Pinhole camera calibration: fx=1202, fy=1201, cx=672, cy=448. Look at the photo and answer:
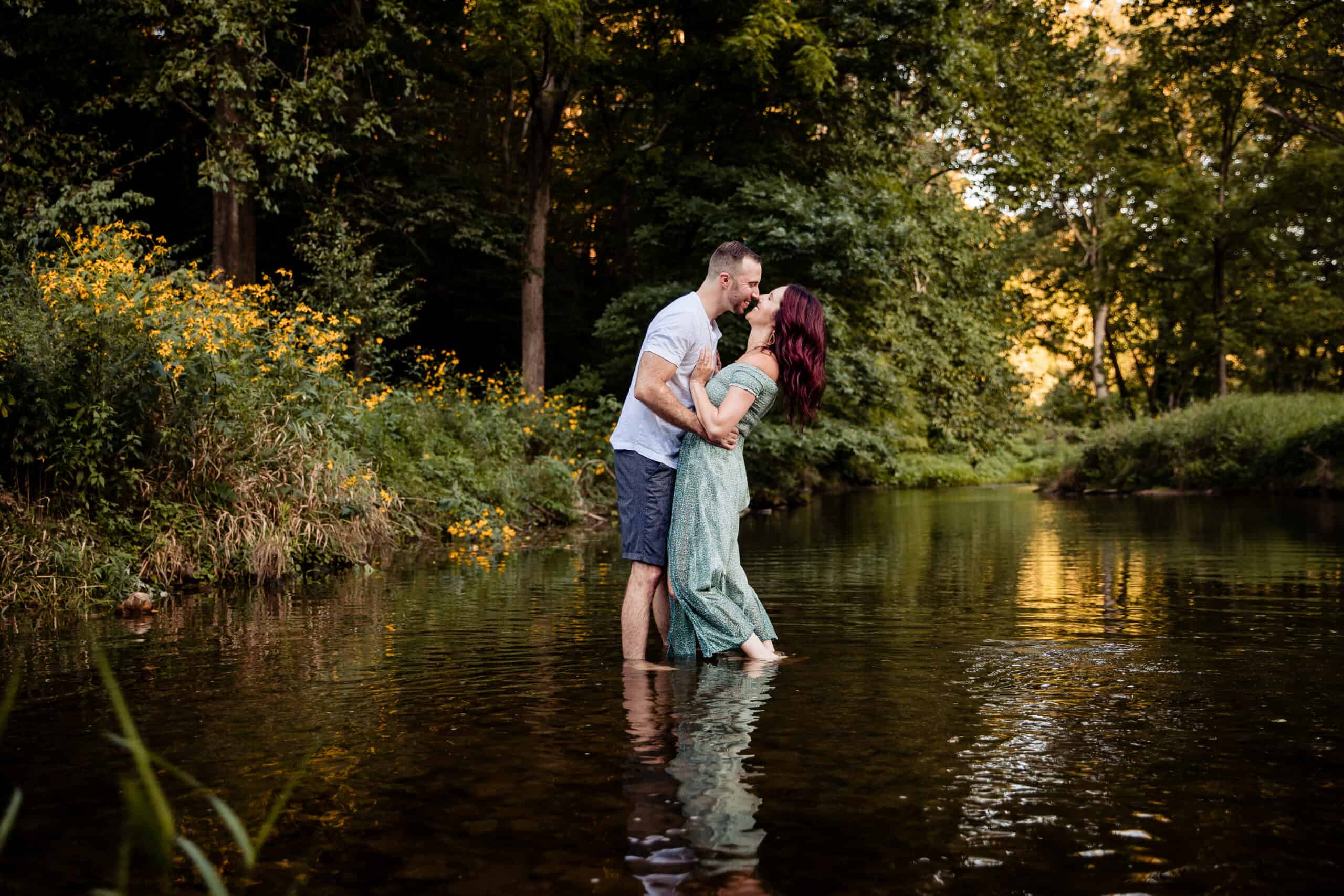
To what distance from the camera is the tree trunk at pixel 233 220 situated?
15.6 m

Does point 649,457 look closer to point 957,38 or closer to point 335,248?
point 335,248

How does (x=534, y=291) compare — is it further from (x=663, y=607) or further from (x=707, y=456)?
(x=707, y=456)

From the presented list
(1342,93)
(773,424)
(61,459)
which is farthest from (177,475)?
(1342,93)

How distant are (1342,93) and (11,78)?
21457 mm

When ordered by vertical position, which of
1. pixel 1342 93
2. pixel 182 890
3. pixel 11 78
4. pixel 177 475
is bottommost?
pixel 182 890

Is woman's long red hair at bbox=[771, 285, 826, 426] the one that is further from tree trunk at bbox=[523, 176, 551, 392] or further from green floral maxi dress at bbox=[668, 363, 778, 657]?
tree trunk at bbox=[523, 176, 551, 392]

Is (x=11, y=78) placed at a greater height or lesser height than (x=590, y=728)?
greater

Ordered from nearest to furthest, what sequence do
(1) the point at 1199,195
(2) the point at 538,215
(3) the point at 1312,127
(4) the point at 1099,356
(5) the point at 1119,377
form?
(2) the point at 538,215
(3) the point at 1312,127
(1) the point at 1199,195
(5) the point at 1119,377
(4) the point at 1099,356

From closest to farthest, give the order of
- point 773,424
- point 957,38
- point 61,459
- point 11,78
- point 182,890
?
point 182,890, point 61,459, point 11,78, point 957,38, point 773,424

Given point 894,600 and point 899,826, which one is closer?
point 899,826

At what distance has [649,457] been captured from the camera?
591cm

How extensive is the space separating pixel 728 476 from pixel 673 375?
611mm

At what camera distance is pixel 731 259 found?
19.2 feet

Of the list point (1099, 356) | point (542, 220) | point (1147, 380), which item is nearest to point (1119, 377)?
point (1099, 356)
